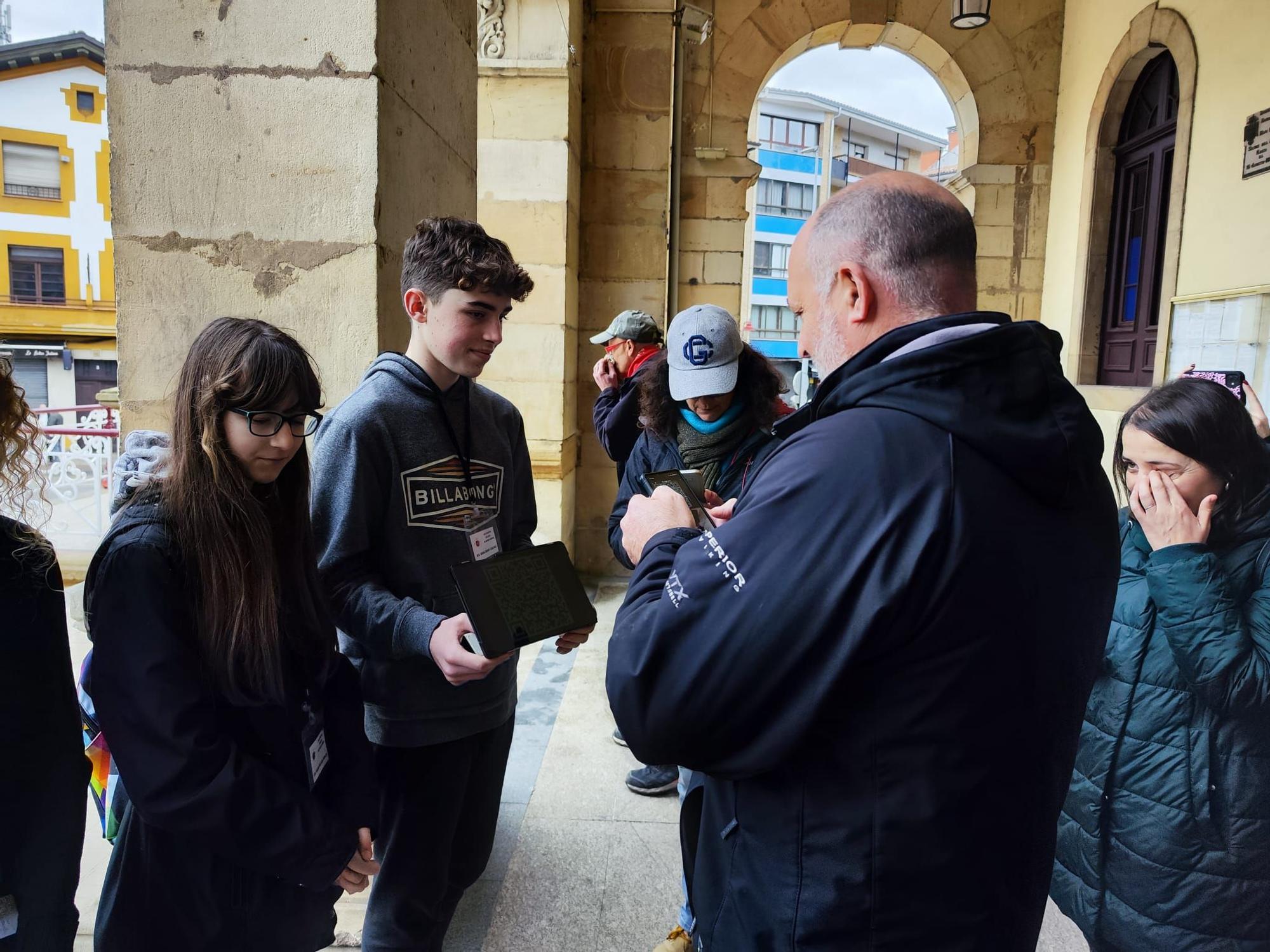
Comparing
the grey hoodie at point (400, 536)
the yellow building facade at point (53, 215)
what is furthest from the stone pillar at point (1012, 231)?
the yellow building facade at point (53, 215)

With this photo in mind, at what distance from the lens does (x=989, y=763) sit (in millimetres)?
889

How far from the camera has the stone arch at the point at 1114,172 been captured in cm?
509

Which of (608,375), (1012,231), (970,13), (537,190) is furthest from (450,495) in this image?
(1012,231)

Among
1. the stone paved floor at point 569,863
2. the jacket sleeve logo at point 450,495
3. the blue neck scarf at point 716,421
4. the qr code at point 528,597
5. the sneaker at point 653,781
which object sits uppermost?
the blue neck scarf at point 716,421

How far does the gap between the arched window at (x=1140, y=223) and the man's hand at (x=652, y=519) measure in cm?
591

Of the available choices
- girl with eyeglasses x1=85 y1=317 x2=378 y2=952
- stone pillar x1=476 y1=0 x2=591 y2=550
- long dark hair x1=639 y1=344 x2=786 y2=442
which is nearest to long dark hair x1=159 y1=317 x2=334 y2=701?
girl with eyeglasses x1=85 y1=317 x2=378 y2=952

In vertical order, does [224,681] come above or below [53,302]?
below

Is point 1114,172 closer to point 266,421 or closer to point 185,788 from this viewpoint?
point 266,421

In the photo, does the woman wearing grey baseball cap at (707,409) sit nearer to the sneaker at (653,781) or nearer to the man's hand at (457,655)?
the sneaker at (653,781)

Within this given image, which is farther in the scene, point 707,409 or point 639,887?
point 639,887

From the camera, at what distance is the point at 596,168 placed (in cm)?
592

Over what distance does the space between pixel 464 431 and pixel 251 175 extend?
0.89 m

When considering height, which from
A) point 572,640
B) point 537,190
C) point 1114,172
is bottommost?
point 572,640

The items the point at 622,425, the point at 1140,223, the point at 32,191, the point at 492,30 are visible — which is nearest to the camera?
the point at 622,425
